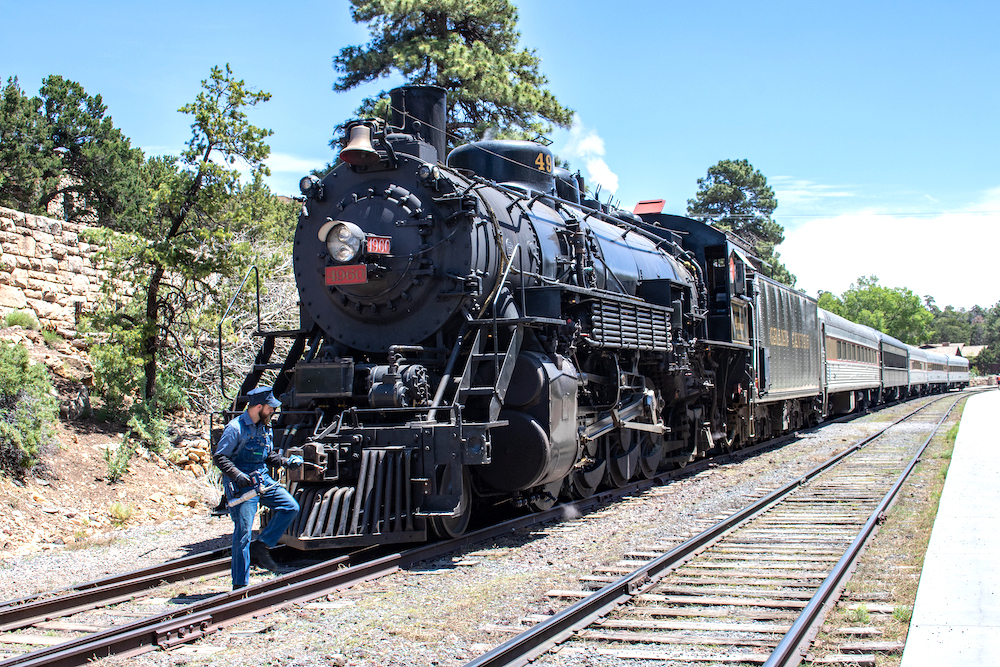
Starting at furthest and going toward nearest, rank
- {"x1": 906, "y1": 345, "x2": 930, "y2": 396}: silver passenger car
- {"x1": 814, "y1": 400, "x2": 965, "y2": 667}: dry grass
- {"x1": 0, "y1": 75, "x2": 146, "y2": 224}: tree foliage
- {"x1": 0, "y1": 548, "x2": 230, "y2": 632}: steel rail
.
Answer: {"x1": 906, "y1": 345, "x2": 930, "y2": 396}: silver passenger car
{"x1": 0, "y1": 75, "x2": 146, "y2": 224}: tree foliage
{"x1": 0, "y1": 548, "x2": 230, "y2": 632}: steel rail
{"x1": 814, "y1": 400, "x2": 965, "y2": 667}: dry grass

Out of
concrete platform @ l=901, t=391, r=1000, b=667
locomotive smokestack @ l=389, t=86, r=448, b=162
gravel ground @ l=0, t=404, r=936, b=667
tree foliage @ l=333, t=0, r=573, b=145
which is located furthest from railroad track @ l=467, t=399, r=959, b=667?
tree foliage @ l=333, t=0, r=573, b=145

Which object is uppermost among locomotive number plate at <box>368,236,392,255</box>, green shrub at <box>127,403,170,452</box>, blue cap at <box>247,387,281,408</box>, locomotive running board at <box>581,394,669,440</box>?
locomotive number plate at <box>368,236,392,255</box>

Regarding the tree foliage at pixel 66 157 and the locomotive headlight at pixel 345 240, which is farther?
the tree foliage at pixel 66 157

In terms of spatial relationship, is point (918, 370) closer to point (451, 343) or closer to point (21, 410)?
point (451, 343)

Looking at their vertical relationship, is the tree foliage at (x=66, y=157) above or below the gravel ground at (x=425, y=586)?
above

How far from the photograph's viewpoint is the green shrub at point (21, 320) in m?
12.1

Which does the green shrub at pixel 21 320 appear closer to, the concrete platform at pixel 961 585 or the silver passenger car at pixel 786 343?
the silver passenger car at pixel 786 343

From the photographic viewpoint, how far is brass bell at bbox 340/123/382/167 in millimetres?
7773

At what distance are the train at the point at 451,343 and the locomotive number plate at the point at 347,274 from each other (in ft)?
0.05

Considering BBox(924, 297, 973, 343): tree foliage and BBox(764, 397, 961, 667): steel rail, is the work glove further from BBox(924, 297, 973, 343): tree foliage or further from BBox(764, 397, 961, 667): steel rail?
BBox(924, 297, 973, 343): tree foliage

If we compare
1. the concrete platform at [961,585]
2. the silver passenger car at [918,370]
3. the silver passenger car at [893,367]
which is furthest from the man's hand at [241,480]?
the silver passenger car at [918,370]

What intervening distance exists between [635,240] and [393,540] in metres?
6.39

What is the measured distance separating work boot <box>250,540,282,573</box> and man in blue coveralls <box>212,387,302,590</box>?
1.00ft

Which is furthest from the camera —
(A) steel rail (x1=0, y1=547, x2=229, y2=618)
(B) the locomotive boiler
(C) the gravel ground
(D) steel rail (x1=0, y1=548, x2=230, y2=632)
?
(B) the locomotive boiler
